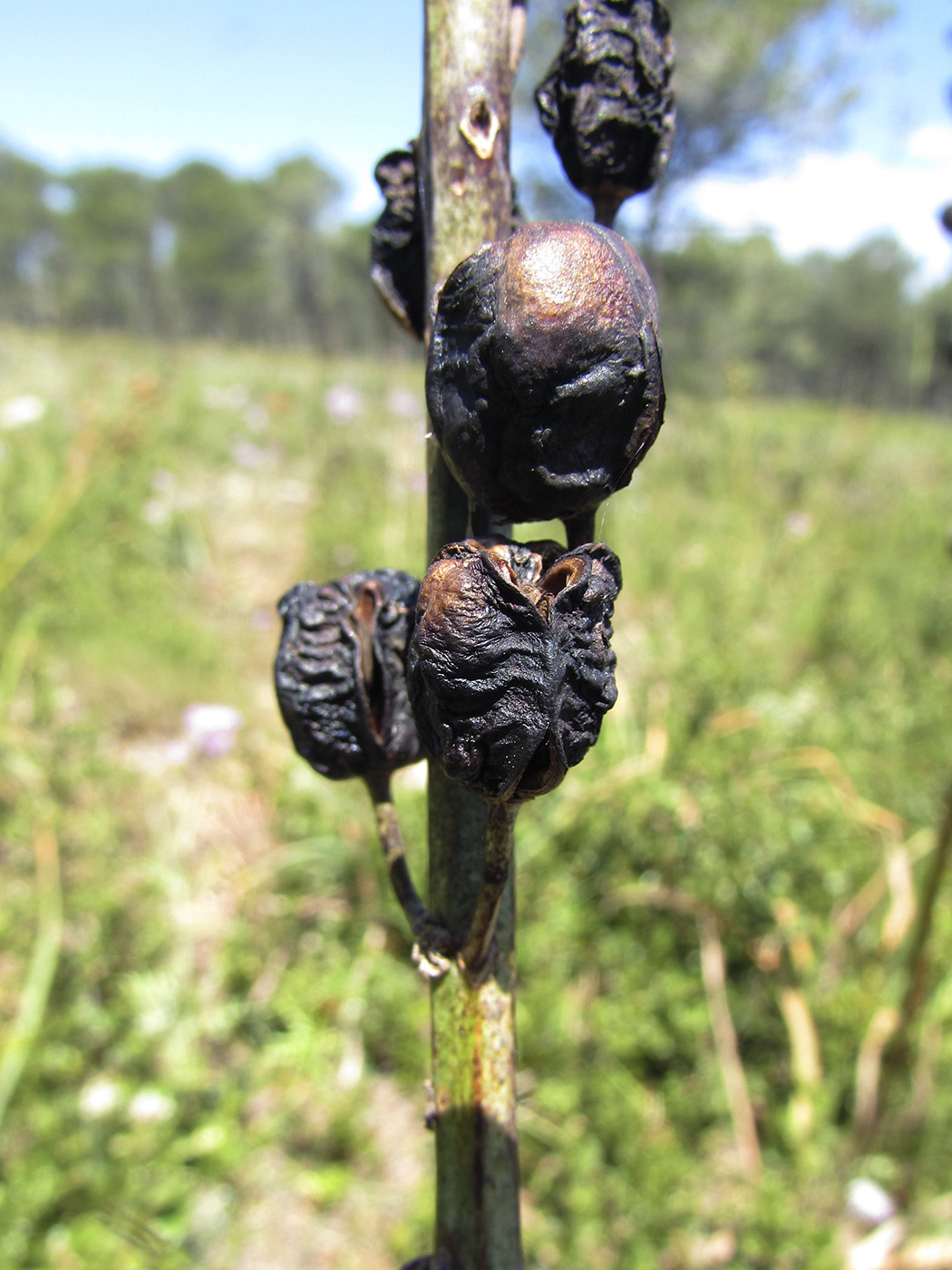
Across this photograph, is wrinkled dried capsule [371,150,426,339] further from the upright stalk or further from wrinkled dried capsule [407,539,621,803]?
wrinkled dried capsule [407,539,621,803]

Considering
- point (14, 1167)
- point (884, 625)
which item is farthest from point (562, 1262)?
point (884, 625)

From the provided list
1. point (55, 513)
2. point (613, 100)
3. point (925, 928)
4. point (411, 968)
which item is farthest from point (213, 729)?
point (55, 513)

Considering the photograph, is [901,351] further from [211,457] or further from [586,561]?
[586,561]

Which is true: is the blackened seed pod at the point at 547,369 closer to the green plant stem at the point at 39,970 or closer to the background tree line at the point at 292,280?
the green plant stem at the point at 39,970

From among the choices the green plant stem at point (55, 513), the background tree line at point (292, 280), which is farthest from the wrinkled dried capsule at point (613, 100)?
the background tree line at point (292, 280)

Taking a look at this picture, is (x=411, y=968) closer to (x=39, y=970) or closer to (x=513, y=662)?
(x=39, y=970)

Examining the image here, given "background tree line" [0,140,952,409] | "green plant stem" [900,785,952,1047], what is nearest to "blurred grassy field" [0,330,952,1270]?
"green plant stem" [900,785,952,1047]
